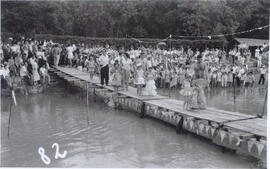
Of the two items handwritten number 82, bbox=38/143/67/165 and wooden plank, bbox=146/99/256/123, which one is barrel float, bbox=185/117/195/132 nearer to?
wooden plank, bbox=146/99/256/123

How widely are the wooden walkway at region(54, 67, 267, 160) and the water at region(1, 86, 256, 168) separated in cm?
42

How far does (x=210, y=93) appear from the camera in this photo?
2270cm

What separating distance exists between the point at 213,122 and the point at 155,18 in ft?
106

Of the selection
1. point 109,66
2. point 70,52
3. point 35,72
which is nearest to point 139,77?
point 109,66

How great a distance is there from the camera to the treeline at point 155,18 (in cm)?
3938

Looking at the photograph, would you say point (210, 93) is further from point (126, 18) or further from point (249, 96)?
point (126, 18)

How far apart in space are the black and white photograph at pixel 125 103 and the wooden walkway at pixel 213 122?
0.10 ft

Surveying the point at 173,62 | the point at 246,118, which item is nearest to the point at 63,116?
the point at 246,118

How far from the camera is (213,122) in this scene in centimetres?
1238

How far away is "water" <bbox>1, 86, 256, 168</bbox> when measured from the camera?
1052 cm

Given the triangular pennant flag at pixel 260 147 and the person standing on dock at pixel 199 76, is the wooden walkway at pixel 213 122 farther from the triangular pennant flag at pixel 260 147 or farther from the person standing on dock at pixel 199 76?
the person standing on dock at pixel 199 76

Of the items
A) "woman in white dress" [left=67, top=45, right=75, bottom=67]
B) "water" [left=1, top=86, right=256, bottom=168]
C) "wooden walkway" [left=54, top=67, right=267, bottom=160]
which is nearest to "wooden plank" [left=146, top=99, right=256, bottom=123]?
"wooden walkway" [left=54, top=67, right=267, bottom=160]

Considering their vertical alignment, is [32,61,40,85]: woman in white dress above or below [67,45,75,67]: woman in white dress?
below

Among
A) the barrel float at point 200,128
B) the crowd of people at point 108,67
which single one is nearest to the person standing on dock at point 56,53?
the crowd of people at point 108,67
